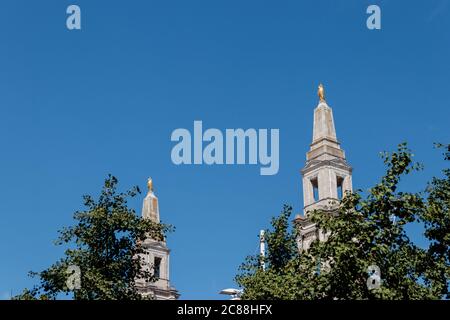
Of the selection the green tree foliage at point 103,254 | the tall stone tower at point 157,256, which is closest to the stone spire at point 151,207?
the tall stone tower at point 157,256

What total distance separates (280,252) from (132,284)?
600 inches

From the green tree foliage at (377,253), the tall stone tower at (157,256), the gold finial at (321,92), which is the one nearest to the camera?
the green tree foliage at (377,253)

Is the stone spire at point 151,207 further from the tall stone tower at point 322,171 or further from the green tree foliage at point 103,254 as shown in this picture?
the green tree foliage at point 103,254

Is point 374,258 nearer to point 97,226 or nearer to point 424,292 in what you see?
point 424,292

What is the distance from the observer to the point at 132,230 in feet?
158

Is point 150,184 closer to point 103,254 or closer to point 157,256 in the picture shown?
point 157,256

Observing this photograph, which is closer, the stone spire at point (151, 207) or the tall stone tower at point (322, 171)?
the tall stone tower at point (322, 171)

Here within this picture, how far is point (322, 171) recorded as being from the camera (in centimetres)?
7525

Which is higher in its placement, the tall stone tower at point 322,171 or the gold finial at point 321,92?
the gold finial at point 321,92

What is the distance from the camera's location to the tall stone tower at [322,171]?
73.9 meters

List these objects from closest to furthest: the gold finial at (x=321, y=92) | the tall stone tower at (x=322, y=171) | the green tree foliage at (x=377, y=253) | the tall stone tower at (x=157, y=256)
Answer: the green tree foliage at (x=377, y=253) < the tall stone tower at (x=322, y=171) < the gold finial at (x=321, y=92) < the tall stone tower at (x=157, y=256)

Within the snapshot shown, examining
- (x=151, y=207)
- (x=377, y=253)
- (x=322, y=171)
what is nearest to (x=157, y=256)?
(x=151, y=207)

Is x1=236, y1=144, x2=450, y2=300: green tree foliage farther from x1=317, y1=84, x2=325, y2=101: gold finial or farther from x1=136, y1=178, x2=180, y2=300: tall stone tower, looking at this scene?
x1=136, y1=178, x2=180, y2=300: tall stone tower
